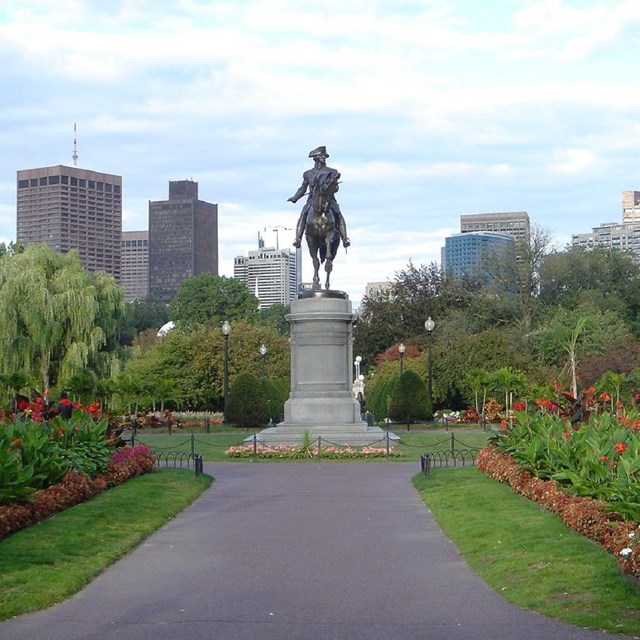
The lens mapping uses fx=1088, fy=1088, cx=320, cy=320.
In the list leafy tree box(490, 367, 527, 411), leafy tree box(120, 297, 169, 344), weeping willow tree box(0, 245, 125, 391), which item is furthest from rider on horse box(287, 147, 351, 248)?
leafy tree box(120, 297, 169, 344)

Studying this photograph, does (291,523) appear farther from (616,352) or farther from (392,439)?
(616,352)

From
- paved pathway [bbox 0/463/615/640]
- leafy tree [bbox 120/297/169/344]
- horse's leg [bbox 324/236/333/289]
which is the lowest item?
paved pathway [bbox 0/463/615/640]

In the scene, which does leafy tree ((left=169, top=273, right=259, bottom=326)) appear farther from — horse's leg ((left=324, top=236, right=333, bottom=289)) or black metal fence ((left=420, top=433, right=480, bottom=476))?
black metal fence ((left=420, top=433, right=480, bottom=476))

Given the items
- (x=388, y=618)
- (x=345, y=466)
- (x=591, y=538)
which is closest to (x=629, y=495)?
(x=591, y=538)

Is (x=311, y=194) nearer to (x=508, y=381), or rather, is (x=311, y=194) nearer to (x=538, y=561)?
(x=508, y=381)

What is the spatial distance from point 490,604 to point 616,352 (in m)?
42.0

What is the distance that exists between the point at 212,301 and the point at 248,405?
5194 cm

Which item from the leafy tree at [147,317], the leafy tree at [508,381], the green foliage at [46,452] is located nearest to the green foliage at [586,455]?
the green foliage at [46,452]

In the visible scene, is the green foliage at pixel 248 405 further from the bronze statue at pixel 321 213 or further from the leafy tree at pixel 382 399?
the bronze statue at pixel 321 213

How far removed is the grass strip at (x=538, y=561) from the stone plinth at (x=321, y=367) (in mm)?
12739

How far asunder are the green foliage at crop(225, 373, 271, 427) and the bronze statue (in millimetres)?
12570

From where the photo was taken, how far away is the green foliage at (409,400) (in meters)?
43.8

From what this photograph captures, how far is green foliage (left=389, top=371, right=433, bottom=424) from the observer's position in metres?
43.8

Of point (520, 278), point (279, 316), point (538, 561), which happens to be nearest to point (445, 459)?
point (538, 561)
